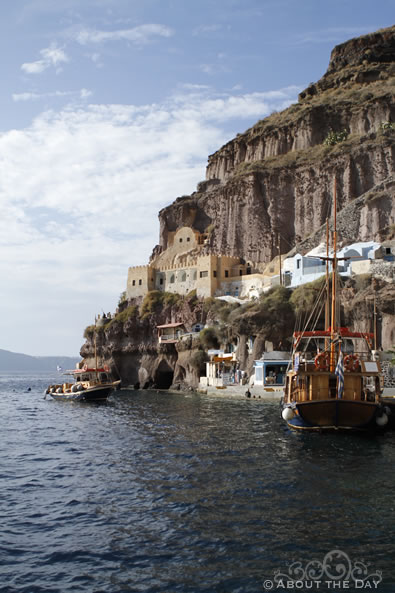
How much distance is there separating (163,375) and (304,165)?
47519 mm

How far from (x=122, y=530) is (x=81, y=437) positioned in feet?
62.3

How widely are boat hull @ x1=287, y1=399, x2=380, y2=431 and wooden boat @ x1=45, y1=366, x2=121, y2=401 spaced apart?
3193 centimetres

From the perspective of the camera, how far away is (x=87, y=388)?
201ft

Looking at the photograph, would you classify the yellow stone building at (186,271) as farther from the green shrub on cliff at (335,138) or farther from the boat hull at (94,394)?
the boat hull at (94,394)

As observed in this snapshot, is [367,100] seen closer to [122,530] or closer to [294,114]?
[294,114]

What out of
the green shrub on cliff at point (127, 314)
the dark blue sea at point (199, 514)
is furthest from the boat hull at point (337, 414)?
the green shrub on cliff at point (127, 314)

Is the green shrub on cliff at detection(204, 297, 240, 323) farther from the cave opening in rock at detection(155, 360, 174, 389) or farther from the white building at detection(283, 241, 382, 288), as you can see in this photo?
the cave opening in rock at detection(155, 360, 174, 389)

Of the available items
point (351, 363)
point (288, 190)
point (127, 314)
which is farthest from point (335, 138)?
point (351, 363)

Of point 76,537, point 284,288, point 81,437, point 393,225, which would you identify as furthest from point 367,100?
point 76,537

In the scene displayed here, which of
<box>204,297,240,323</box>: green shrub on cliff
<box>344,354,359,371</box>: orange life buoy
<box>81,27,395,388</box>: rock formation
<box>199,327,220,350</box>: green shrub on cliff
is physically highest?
<box>81,27,395,388</box>: rock formation

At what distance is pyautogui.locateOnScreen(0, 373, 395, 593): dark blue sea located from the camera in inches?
514

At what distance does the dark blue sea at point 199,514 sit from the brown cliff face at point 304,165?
203 feet

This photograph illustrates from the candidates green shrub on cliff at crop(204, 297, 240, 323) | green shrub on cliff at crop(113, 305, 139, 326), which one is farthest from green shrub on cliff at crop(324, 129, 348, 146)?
green shrub on cliff at crop(113, 305, 139, 326)

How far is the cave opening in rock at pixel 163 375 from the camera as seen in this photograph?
89.2m
